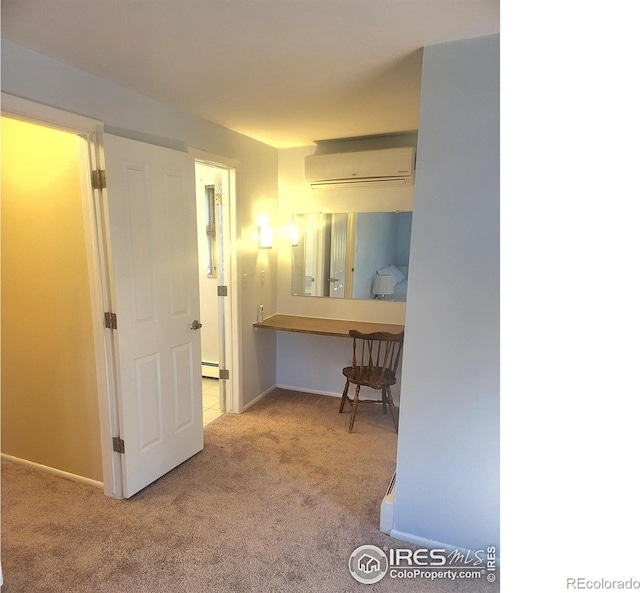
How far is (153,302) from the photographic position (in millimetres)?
2312

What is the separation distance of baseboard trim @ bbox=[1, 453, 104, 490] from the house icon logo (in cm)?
155

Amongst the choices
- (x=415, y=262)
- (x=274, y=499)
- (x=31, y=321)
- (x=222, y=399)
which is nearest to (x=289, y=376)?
(x=222, y=399)

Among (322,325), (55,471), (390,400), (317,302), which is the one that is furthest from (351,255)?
(55,471)

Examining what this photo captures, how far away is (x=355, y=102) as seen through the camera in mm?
2314

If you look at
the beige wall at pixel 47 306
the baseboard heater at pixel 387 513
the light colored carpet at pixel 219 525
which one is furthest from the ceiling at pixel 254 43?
the light colored carpet at pixel 219 525

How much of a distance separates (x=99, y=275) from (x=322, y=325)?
1.85 m

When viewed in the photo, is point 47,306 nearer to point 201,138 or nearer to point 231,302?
point 231,302

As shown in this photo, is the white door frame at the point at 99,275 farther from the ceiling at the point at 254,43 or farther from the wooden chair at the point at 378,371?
the wooden chair at the point at 378,371

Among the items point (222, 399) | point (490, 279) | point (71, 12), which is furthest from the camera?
point (222, 399)

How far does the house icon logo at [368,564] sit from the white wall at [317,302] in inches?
70.1
